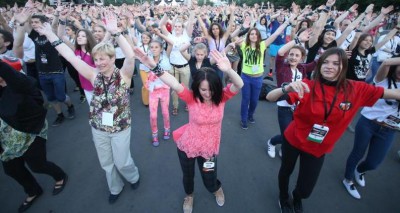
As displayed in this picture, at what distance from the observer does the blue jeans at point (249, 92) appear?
14.9 ft

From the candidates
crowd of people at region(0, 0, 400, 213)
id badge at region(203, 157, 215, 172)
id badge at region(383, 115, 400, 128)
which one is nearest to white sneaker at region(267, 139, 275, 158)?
crowd of people at region(0, 0, 400, 213)

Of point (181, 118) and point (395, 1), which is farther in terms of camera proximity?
point (395, 1)

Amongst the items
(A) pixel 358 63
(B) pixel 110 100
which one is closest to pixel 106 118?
(B) pixel 110 100

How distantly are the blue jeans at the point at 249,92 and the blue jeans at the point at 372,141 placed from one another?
2.00m

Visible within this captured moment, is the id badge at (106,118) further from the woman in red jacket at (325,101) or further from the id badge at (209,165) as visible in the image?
the woman in red jacket at (325,101)

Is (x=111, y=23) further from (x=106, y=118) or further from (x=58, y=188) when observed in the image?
(x=58, y=188)

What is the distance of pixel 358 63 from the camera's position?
4.29 meters

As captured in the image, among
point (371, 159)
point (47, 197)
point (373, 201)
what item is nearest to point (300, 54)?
point (371, 159)

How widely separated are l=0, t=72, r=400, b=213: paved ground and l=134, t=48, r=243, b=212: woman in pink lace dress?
2.69 ft

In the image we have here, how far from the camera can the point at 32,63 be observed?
5531 mm

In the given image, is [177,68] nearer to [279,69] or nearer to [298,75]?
[279,69]

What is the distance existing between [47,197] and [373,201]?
4.68 m

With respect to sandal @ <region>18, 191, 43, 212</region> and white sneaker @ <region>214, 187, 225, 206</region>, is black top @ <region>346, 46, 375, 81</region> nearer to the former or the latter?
white sneaker @ <region>214, 187, 225, 206</region>

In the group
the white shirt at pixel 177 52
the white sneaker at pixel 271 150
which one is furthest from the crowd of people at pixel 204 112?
the white shirt at pixel 177 52
